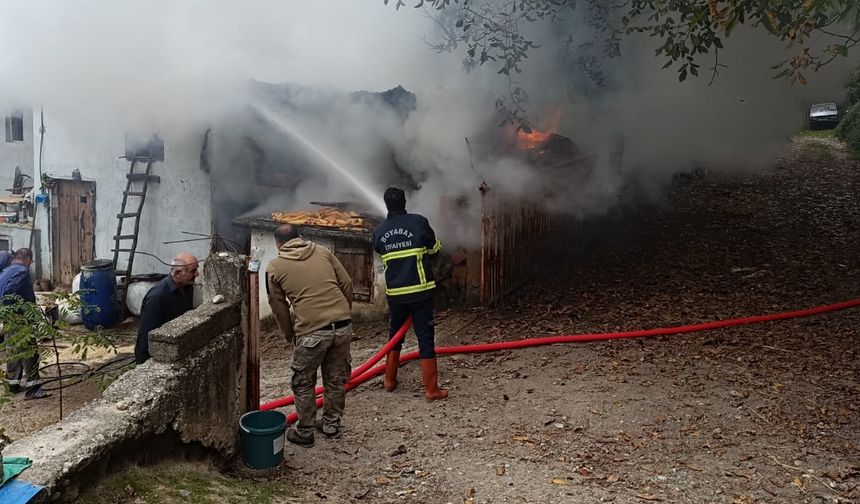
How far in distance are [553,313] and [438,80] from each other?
4068 millimetres

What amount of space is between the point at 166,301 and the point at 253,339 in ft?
4.09

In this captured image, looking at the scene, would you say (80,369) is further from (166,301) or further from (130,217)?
(166,301)

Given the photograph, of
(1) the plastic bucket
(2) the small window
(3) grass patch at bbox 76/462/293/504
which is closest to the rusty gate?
(1) the plastic bucket

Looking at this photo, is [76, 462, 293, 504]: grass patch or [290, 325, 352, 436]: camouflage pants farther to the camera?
[290, 325, 352, 436]: camouflage pants

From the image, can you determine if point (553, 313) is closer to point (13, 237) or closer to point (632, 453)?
point (632, 453)

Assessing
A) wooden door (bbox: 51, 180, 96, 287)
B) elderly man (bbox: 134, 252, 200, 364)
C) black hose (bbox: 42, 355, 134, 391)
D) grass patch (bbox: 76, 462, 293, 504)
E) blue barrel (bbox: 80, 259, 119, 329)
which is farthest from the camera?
wooden door (bbox: 51, 180, 96, 287)

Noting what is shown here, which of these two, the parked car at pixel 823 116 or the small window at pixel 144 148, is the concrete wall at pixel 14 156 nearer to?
the small window at pixel 144 148

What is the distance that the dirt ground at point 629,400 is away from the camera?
4375 mm

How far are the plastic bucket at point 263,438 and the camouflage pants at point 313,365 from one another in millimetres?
456

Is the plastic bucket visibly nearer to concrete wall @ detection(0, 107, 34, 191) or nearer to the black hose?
the black hose

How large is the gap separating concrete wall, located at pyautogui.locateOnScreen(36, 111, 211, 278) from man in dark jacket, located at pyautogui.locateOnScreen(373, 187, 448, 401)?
23.8 ft

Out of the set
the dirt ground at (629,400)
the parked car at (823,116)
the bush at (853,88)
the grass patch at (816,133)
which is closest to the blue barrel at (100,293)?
the dirt ground at (629,400)

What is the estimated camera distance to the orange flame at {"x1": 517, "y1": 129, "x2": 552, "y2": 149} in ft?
31.2

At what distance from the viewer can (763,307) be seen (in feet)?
25.6
